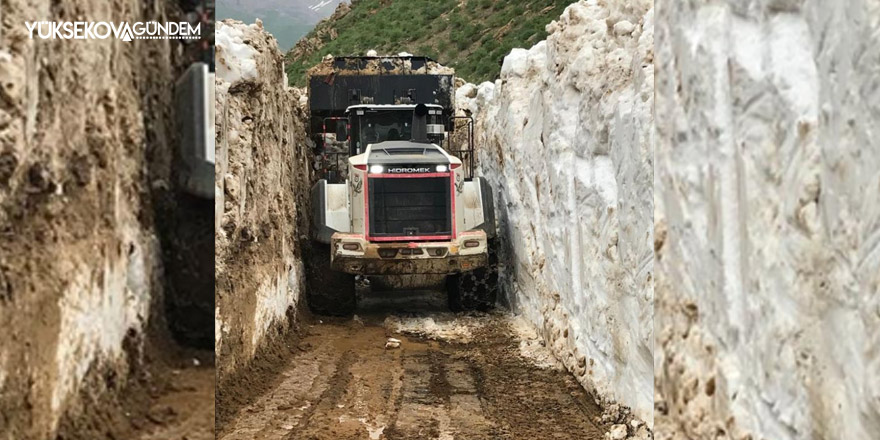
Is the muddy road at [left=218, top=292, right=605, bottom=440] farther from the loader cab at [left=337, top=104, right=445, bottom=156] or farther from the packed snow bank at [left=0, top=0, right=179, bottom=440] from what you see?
the packed snow bank at [left=0, top=0, right=179, bottom=440]

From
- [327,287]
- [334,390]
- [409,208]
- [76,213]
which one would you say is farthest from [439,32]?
[76,213]

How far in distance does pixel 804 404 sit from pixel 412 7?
152ft

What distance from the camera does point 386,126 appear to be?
1320 cm

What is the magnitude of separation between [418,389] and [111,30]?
6.29m

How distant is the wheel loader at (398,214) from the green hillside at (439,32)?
17.2 m

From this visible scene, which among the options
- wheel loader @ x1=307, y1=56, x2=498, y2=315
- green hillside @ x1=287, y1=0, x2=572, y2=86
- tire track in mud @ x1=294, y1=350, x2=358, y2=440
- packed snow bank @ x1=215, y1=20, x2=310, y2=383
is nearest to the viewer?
tire track in mud @ x1=294, y1=350, x2=358, y2=440

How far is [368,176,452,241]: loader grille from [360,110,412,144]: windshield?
1.90 m

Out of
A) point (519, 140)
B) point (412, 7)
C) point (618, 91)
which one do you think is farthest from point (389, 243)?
point (412, 7)

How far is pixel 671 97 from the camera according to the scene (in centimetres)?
428

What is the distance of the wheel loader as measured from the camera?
36.8 ft

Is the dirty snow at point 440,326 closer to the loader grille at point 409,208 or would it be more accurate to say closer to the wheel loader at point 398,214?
the wheel loader at point 398,214

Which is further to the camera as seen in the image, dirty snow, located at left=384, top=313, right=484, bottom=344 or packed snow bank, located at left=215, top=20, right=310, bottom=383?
dirty snow, located at left=384, top=313, right=484, bottom=344

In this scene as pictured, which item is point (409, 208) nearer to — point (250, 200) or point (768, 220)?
point (250, 200)

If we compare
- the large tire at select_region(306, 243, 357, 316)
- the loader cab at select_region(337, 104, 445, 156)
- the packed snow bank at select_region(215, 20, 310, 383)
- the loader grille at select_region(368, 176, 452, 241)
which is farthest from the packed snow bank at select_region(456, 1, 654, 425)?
the packed snow bank at select_region(215, 20, 310, 383)
